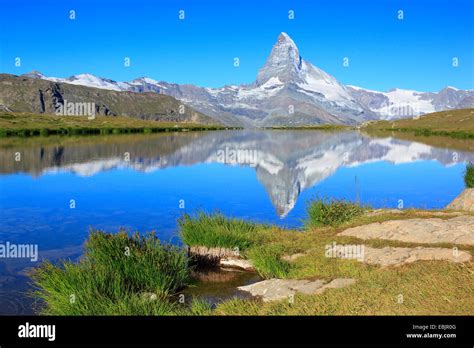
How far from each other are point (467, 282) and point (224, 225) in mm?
13329

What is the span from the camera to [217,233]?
24.1 metres

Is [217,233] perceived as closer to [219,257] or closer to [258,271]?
[219,257]

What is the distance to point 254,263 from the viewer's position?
854 inches

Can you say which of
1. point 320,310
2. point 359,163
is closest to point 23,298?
point 320,310

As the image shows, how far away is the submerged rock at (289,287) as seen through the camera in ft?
54.5

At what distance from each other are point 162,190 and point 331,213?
1016 inches

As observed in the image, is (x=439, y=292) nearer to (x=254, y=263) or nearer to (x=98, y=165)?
(x=254, y=263)

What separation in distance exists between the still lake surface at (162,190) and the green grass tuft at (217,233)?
3.26m

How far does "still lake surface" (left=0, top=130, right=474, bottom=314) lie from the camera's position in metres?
31.0

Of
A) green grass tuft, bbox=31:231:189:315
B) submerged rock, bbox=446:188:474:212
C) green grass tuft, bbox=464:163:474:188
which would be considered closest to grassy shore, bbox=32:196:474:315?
green grass tuft, bbox=31:231:189:315

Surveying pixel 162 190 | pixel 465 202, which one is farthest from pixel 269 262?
pixel 162 190

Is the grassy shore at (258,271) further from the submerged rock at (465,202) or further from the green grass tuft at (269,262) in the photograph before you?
the submerged rock at (465,202)

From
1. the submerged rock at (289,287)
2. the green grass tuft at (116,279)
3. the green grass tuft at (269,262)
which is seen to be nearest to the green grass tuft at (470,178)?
the green grass tuft at (269,262)

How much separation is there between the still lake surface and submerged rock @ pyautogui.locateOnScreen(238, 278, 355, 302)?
29.5 feet
